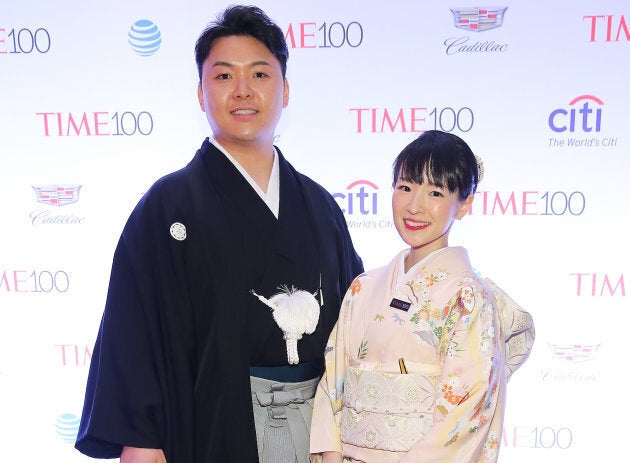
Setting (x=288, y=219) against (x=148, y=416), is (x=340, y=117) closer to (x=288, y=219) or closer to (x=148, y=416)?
(x=288, y=219)

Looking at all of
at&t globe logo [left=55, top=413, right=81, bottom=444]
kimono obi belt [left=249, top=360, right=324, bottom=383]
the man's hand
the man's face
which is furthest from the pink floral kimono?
at&t globe logo [left=55, top=413, right=81, bottom=444]

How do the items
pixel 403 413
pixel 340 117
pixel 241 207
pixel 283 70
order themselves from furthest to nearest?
pixel 340 117 < pixel 283 70 < pixel 241 207 < pixel 403 413

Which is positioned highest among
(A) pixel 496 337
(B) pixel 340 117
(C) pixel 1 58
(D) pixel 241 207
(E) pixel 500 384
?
(C) pixel 1 58

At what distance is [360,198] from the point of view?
294 cm

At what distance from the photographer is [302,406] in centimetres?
163

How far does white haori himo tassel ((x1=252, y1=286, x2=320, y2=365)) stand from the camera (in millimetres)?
1521

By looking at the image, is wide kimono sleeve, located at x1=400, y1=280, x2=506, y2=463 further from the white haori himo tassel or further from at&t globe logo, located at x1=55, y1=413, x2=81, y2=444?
at&t globe logo, located at x1=55, y1=413, x2=81, y2=444

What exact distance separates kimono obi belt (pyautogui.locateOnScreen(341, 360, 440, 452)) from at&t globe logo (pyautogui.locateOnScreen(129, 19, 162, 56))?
2189 mm

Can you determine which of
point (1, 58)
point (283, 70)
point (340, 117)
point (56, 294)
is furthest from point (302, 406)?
point (1, 58)

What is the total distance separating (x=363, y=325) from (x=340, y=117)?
1.60m

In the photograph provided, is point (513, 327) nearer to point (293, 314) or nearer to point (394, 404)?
point (394, 404)

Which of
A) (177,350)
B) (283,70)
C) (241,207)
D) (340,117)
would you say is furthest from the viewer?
(340,117)

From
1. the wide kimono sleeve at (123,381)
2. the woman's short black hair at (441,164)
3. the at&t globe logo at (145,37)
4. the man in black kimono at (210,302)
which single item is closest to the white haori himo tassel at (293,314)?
the man in black kimono at (210,302)

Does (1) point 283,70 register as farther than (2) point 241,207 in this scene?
Yes
